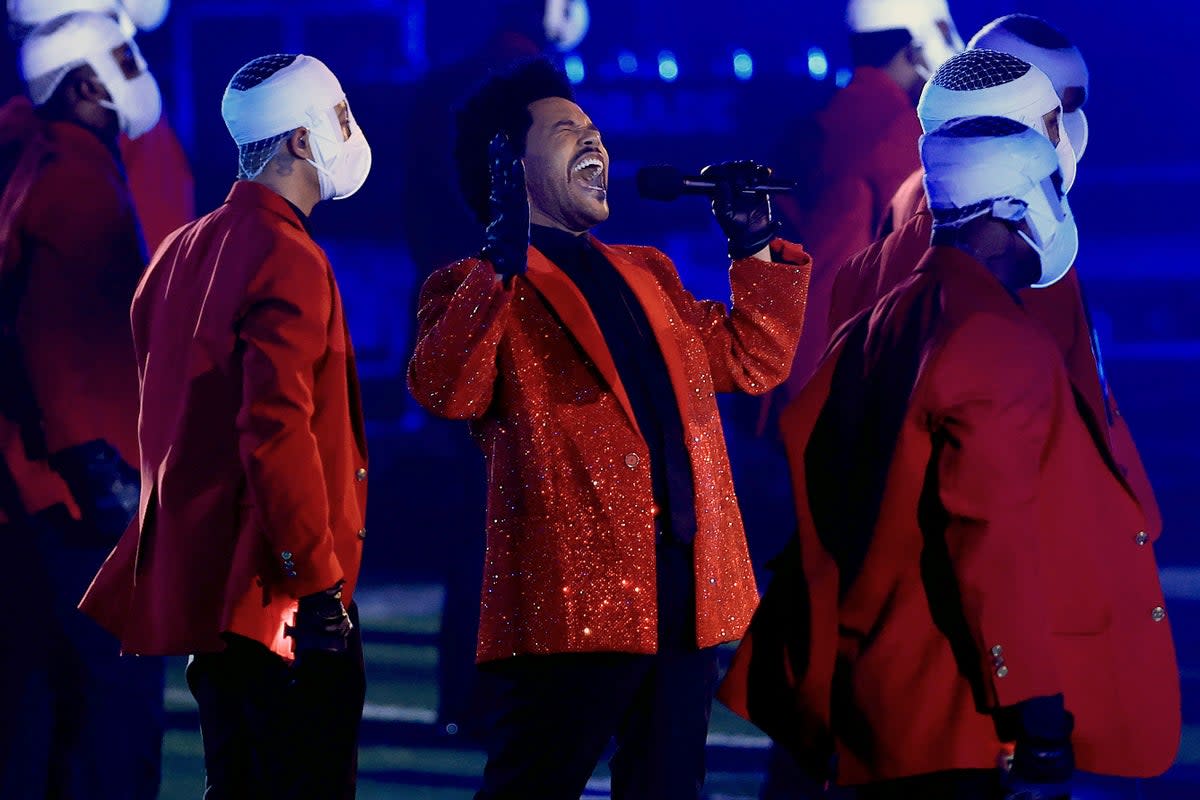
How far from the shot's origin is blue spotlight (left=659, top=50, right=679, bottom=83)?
5.65 meters

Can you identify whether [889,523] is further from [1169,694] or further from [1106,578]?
[1169,694]

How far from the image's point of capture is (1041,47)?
11.7 ft

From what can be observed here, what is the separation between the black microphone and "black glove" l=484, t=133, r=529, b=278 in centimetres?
25

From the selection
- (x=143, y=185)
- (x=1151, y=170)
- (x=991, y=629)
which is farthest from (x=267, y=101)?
(x=1151, y=170)

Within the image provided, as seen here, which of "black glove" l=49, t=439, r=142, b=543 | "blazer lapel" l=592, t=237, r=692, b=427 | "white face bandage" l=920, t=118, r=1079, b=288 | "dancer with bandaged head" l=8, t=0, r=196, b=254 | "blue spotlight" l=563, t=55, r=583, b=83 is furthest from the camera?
"blue spotlight" l=563, t=55, r=583, b=83

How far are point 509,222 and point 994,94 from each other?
105 centimetres

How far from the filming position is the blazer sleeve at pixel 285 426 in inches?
99.0

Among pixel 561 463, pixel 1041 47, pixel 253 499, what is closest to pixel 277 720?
pixel 253 499

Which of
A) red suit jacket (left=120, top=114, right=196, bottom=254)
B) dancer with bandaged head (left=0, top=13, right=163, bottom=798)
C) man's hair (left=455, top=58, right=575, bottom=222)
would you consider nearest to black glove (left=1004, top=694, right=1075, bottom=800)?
man's hair (left=455, top=58, right=575, bottom=222)

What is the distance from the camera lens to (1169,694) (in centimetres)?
222

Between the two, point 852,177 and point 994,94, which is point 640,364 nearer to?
point 994,94

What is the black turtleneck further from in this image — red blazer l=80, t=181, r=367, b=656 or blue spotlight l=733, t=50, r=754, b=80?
blue spotlight l=733, t=50, r=754, b=80

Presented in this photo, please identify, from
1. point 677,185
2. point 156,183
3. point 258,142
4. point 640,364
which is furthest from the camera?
point 156,183

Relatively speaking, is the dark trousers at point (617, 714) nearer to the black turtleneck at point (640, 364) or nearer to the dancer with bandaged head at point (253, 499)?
the black turtleneck at point (640, 364)
